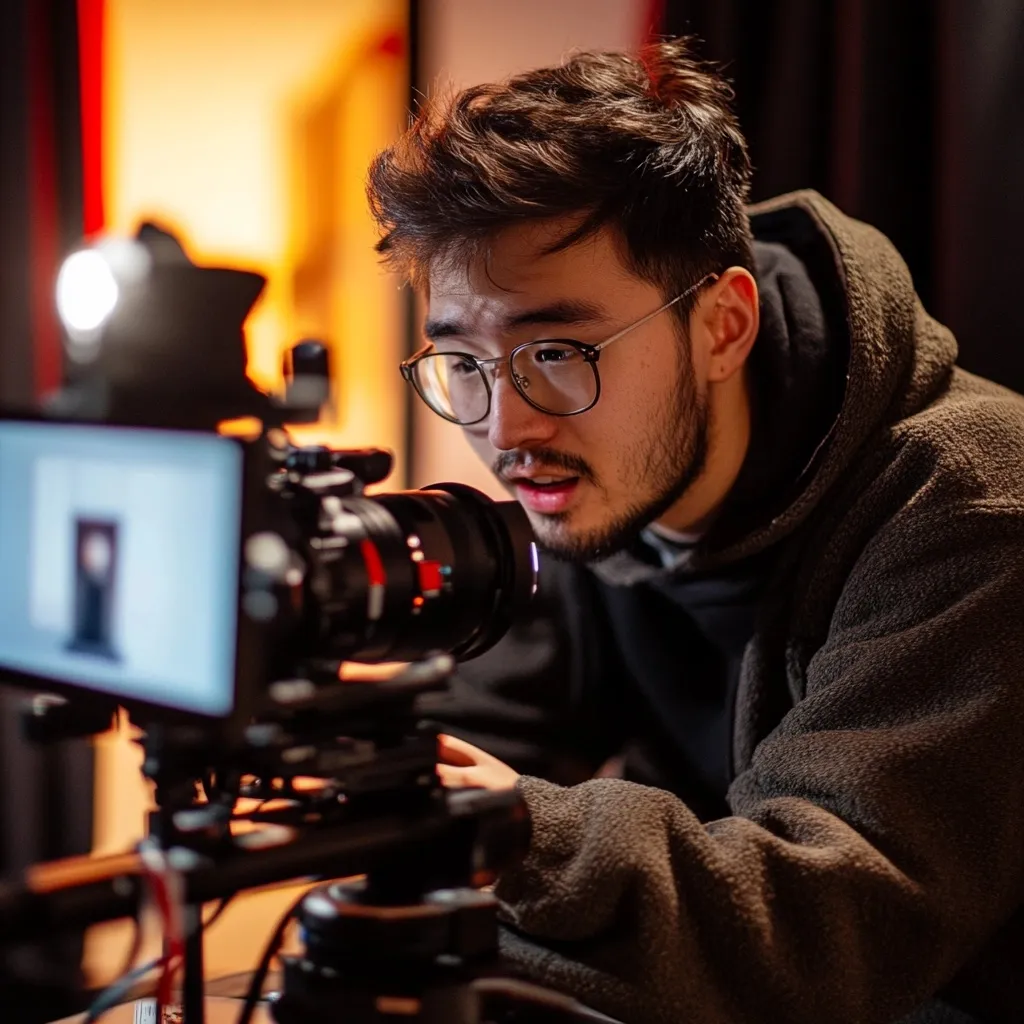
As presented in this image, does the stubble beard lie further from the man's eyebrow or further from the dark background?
the dark background

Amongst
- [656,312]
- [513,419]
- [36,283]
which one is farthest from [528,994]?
[36,283]

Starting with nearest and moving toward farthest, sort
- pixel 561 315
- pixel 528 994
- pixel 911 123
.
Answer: pixel 528 994
pixel 561 315
pixel 911 123

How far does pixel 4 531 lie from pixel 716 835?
0.55 meters

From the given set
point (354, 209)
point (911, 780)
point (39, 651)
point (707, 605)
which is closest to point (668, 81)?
point (707, 605)

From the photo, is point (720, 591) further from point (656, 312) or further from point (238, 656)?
point (238, 656)

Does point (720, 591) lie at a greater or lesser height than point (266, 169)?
lesser

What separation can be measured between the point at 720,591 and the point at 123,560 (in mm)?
753

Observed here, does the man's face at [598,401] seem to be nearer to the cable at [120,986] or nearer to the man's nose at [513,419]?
the man's nose at [513,419]

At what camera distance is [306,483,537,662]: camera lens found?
74 centimetres

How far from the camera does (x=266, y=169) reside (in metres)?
2.20

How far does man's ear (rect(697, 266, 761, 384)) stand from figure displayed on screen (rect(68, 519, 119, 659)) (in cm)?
74

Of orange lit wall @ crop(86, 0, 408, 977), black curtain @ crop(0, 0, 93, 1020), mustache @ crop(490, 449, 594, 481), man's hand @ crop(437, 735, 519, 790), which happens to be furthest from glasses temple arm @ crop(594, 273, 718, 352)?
black curtain @ crop(0, 0, 93, 1020)

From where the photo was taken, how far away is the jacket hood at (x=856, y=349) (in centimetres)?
121

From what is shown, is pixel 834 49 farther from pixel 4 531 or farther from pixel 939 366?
pixel 4 531
